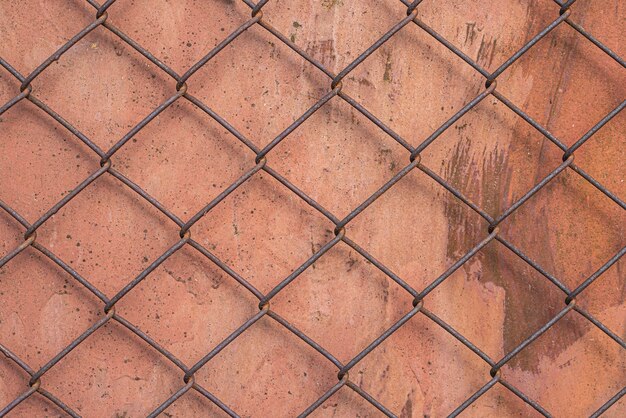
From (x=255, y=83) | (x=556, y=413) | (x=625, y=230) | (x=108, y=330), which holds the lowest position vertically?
(x=556, y=413)

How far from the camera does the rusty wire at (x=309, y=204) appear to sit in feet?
4.74

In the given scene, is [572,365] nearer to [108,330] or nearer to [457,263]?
[457,263]

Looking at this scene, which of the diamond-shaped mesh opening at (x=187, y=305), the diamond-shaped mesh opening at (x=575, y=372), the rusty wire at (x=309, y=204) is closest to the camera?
the rusty wire at (x=309, y=204)

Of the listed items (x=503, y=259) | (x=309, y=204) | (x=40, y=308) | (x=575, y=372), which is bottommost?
(x=575, y=372)

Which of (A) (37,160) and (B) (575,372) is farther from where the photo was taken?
(B) (575,372)

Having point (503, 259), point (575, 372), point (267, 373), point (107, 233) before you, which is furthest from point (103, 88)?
point (575, 372)

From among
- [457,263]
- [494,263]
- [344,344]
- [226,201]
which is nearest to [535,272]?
[494,263]

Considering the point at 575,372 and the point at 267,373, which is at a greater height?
the point at 267,373

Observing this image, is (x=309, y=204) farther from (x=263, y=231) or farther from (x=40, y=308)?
(x=40, y=308)

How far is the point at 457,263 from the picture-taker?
1555 mm

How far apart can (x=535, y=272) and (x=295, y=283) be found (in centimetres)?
54

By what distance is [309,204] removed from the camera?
153 cm

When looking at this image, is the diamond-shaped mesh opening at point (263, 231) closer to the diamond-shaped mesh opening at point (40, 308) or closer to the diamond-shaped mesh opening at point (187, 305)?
the diamond-shaped mesh opening at point (187, 305)

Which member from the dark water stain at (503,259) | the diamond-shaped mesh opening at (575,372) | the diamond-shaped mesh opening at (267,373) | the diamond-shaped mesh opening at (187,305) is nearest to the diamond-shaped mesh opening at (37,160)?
the diamond-shaped mesh opening at (187,305)
